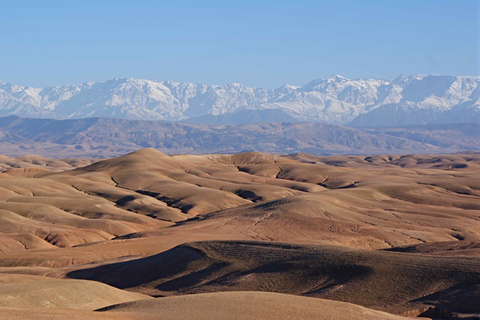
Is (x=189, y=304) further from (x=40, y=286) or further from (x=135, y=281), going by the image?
(x=135, y=281)

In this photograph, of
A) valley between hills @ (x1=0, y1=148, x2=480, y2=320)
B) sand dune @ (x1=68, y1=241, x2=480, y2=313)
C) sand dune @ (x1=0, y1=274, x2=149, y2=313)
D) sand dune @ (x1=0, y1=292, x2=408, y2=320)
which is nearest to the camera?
sand dune @ (x1=0, y1=292, x2=408, y2=320)

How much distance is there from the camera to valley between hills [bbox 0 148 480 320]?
3612cm

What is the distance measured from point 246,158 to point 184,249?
11588 cm

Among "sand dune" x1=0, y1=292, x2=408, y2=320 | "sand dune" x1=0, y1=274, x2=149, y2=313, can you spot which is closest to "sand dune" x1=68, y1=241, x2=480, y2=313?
"sand dune" x1=0, y1=292, x2=408, y2=320

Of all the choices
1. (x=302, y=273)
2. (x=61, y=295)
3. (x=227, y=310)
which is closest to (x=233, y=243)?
(x=302, y=273)

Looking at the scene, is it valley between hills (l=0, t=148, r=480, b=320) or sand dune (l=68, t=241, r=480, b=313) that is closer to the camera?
valley between hills (l=0, t=148, r=480, b=320)

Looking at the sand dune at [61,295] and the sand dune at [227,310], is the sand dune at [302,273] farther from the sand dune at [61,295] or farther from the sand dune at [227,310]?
the sand dune at [61,295]

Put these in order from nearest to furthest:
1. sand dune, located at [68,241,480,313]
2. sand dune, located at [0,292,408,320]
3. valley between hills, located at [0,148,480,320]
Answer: sand dune, located at [0,292,408,320] → valley between hills, located at [0,148,480,320] → sand dune, located at [68,241,480,313]

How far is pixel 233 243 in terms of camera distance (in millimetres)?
54438

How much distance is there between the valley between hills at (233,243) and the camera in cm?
3612

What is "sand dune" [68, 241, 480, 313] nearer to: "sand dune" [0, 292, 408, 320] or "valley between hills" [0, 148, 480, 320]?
"valley between hills" [0, 148, 480, 320]

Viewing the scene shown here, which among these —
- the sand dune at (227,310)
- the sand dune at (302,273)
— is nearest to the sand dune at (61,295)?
the sand dune at (227,310)

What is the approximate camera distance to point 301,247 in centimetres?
5141

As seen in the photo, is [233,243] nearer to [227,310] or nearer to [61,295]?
[61,295]
